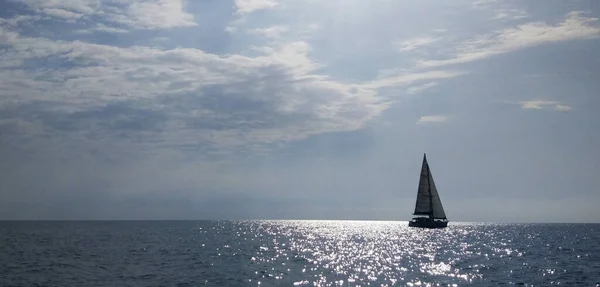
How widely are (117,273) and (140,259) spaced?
615 inches

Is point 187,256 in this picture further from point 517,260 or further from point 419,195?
point 419,195

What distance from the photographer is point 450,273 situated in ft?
197

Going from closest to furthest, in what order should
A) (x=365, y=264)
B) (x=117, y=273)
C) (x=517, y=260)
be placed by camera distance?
(x=117, y=273) → (x=365, y=264) → (x=517, y=260)

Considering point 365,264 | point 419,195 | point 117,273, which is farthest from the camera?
point 419,195

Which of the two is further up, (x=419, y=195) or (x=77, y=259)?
(x=419, y=195)

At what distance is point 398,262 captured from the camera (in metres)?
73.5

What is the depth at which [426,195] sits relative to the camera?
146750mm

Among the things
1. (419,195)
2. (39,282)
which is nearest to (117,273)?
(39,282)

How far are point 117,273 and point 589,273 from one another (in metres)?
49.4

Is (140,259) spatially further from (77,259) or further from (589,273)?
(589,273)

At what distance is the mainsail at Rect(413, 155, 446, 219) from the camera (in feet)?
481

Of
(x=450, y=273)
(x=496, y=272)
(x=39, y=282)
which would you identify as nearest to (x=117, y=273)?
(x=39, y=282)

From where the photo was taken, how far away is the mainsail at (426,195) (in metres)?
147

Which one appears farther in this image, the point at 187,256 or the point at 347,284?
the point at 187,256
